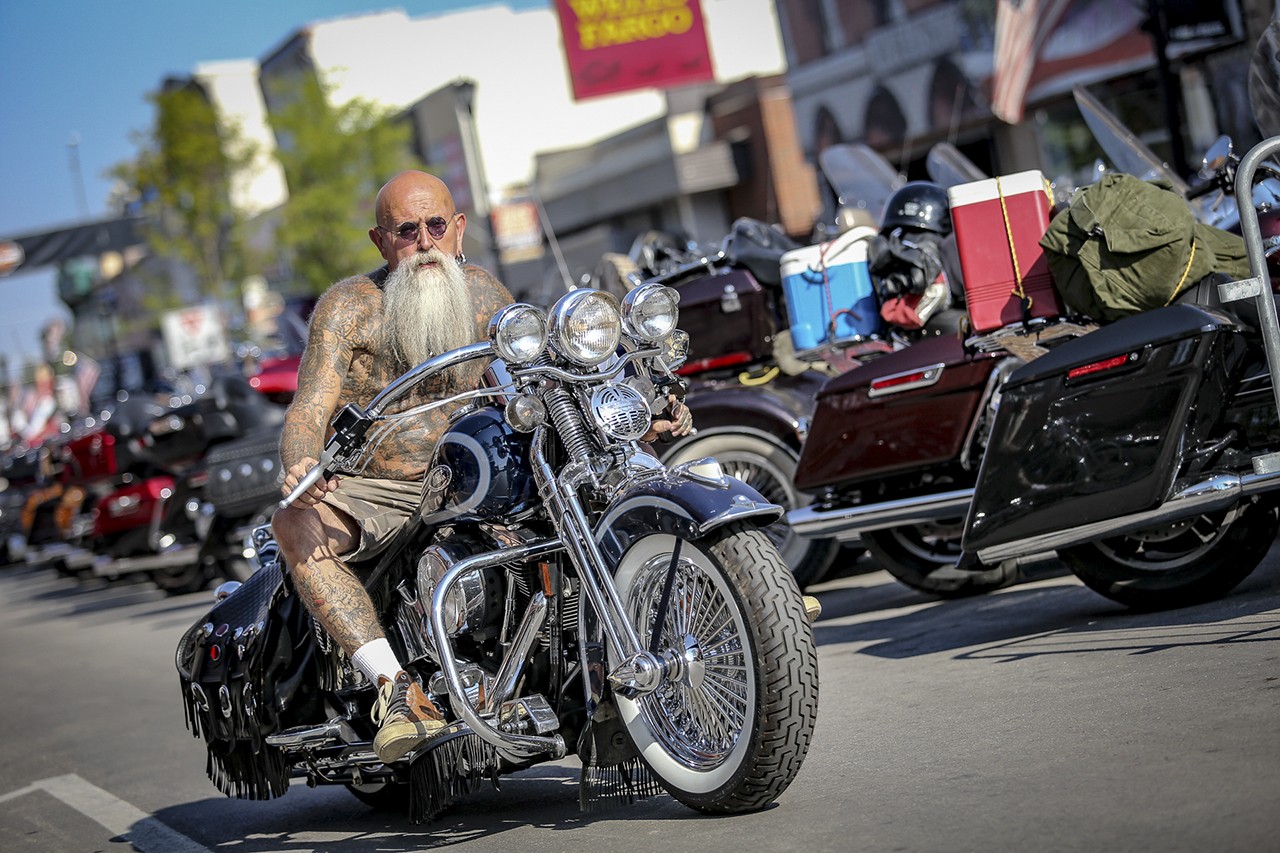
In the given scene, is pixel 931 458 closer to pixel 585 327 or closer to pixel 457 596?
A: pixel 585 327

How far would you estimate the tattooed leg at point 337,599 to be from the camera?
4.68m

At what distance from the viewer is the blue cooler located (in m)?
7.90

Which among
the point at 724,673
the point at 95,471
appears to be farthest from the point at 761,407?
the point at 95,471

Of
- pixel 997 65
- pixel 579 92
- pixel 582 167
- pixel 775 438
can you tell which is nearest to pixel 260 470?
pixel 775 438

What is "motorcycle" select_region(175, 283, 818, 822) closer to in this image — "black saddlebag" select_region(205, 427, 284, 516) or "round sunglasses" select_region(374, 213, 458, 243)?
"round sunglasses" select_region(374, 213, 458, 243)

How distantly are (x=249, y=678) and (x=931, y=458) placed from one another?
9.52 ft

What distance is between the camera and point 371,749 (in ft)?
15.8

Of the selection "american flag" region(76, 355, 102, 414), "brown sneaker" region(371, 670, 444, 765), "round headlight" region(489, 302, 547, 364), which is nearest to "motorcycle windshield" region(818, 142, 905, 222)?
"round headlight" region(489, 302, 547, 364)

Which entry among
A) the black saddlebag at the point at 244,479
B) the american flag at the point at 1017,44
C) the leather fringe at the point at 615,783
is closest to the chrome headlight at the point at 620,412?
the leather fringe at the point at 615,783

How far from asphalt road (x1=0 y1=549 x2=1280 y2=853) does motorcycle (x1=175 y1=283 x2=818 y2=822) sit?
0.23 meters

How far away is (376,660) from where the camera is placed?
182 inches

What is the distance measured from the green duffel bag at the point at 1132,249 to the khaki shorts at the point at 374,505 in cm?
275

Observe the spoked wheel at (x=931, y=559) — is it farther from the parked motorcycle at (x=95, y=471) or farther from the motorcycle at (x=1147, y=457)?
the parked motorcycle at (x=95, y=471)

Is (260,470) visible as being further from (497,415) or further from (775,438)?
(497,415)
